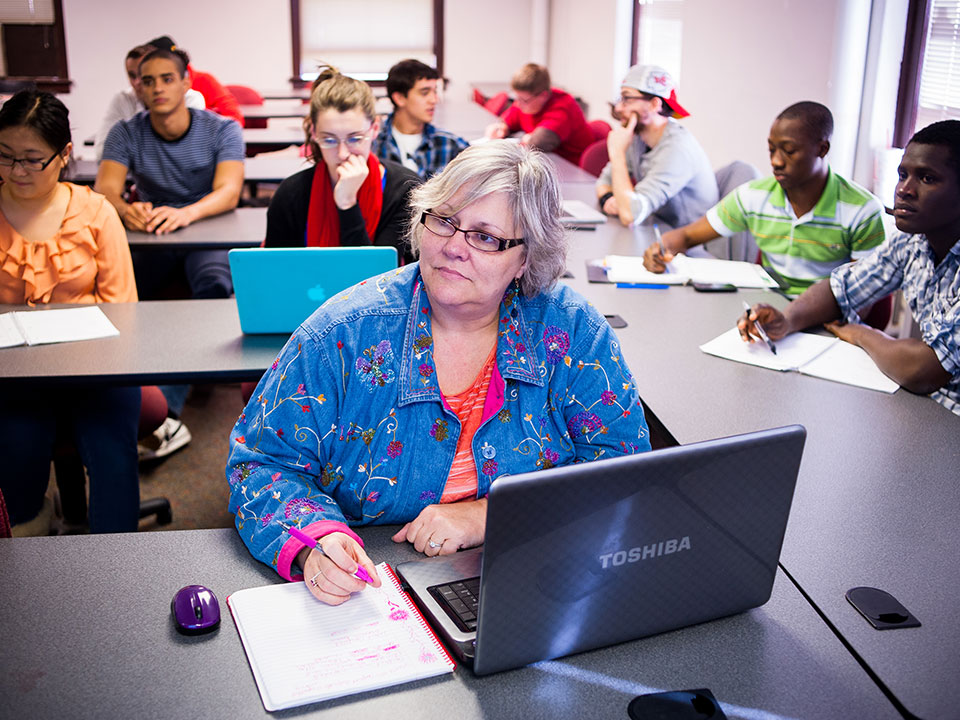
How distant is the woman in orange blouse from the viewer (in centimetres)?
222

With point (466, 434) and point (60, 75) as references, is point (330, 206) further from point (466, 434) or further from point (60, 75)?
point (60, 75)

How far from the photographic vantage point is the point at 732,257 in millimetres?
3418

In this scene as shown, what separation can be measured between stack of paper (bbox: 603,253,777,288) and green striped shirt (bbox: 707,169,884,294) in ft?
0.32

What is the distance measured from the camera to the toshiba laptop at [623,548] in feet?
3.14

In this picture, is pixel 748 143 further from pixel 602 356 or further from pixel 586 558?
pixel 586 558

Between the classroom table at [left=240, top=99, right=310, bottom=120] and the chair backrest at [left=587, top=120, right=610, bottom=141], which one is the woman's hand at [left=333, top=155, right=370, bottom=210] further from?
the classroom table at [left=240, top=99, right=310, bottom=120]

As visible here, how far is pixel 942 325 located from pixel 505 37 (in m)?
7.80

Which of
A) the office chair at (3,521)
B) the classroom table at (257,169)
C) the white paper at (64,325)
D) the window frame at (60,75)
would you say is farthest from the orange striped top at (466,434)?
the window frame at (60,75)

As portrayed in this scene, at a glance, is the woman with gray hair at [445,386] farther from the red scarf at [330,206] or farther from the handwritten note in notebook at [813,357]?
the red scarf at [330,206]

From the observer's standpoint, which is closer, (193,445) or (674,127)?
(193,445)

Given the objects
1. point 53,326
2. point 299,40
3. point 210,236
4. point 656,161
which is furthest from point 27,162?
point 299,40

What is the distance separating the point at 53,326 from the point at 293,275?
673 millimetres

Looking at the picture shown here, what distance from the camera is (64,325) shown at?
2.29 metres

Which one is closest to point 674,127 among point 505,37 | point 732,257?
point 732,257
